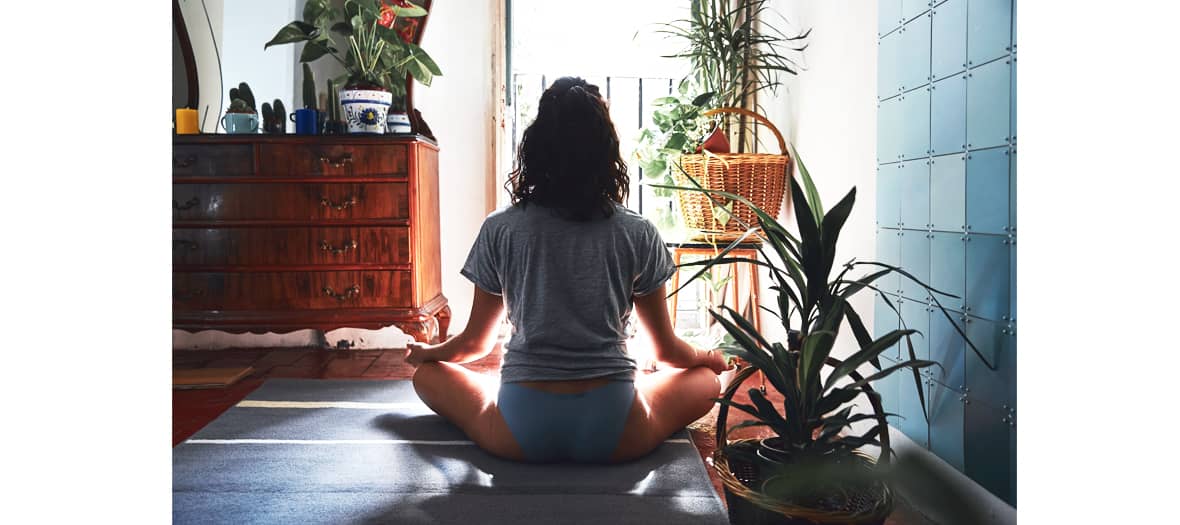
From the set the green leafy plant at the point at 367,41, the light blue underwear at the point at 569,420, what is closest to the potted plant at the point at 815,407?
the light blue underwear at the point at 569,420

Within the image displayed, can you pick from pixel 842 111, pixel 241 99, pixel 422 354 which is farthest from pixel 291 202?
pixel 842 111

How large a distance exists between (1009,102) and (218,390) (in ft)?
8.33

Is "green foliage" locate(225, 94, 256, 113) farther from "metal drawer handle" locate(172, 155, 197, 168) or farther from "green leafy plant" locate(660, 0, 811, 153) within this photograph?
"green leafy plant" locate(660, 0, 811, 153)

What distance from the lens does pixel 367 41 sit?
317 centimetres

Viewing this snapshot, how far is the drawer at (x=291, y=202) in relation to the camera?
9.77 feet

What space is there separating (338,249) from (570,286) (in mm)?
1533

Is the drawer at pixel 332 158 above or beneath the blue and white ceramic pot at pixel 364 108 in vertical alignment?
beneath

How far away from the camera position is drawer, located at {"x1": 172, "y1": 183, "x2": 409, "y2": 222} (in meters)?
2.98

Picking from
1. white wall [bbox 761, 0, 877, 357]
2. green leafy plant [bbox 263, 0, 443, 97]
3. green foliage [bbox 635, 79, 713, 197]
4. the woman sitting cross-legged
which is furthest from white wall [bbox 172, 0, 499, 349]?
the woman sitting cross-legged

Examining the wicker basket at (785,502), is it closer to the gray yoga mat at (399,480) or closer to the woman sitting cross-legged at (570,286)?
the gray yoga mat at (399,480)

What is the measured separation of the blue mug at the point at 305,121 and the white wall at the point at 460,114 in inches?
22.2

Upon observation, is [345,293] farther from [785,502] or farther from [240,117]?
[785,502]
